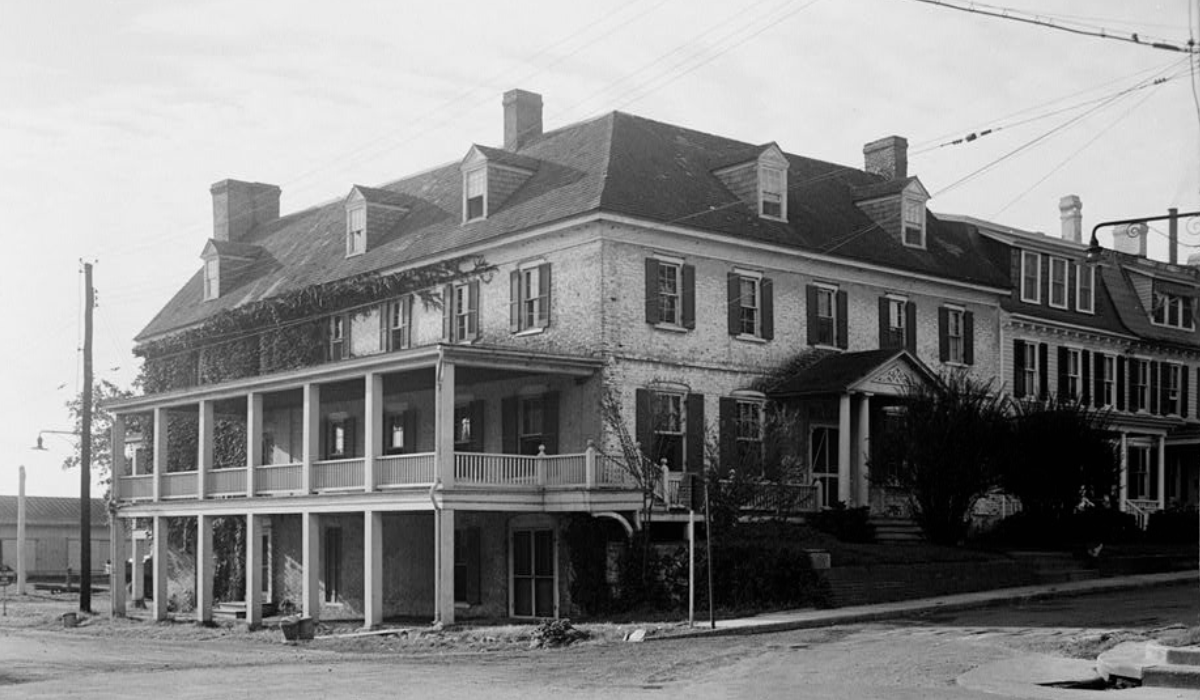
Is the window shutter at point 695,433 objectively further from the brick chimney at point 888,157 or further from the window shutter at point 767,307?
the brick chimney at point 888,157

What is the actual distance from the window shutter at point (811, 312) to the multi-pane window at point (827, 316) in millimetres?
182

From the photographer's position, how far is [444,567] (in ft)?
93.1

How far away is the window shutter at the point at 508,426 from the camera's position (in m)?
33.1

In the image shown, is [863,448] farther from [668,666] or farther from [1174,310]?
[1174,310]

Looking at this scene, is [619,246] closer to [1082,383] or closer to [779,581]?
[779,581]

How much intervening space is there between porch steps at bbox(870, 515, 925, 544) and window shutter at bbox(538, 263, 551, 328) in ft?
27.7

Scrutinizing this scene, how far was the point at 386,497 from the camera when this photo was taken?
2989cm

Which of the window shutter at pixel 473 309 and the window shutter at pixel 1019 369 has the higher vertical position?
the window shutter at pixel 473 309

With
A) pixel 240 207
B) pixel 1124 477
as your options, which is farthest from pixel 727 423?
pixel 240 207

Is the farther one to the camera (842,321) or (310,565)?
(842,321)

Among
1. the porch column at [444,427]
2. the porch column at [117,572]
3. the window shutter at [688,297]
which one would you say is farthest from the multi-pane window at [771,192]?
the porch column at [117,572]

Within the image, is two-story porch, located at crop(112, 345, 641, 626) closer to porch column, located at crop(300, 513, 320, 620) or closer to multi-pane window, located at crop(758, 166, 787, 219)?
porch column, located at crop(300, 513, 320, 620)

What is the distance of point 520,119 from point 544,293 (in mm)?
7519

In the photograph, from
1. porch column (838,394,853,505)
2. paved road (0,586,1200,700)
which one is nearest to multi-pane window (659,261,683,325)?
porch column (838,394,853,505)
